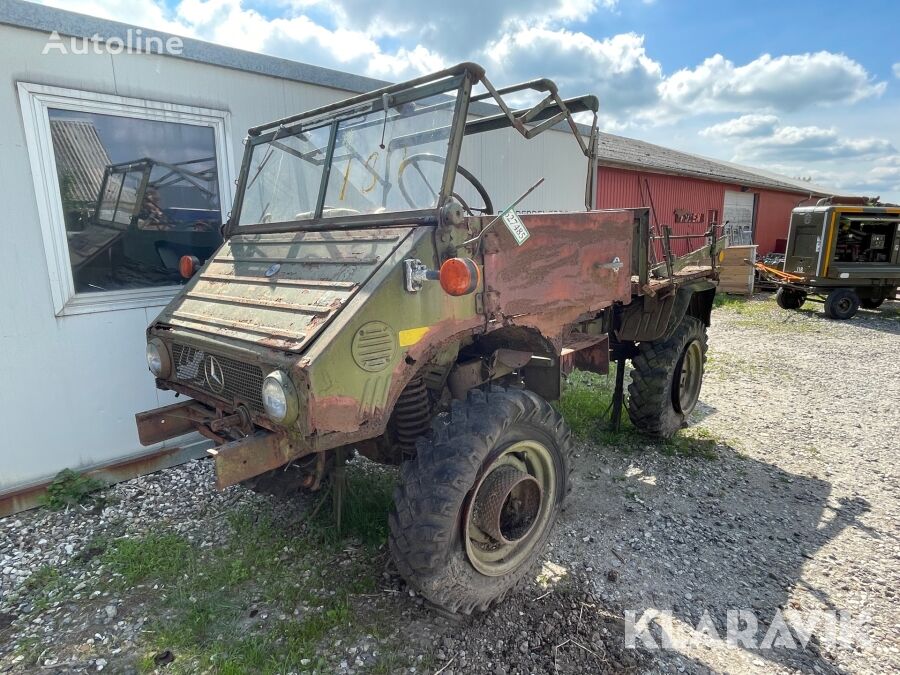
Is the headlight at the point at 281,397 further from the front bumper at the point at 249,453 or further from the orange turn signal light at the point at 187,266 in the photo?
the orange turn signal light at the point at 187,266

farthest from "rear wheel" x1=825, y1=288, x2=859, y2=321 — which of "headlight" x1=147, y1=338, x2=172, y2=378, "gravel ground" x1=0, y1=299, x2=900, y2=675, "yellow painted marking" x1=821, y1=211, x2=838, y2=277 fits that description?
"headlight" x1=147, y1=338, x2=172, y2=378

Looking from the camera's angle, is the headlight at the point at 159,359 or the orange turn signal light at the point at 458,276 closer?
the orange turn signal light at the point at 458,276

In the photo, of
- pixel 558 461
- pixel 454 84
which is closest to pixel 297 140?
pixel 454 84

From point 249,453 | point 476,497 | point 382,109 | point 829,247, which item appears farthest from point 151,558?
point 829,247

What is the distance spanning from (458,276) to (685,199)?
51.7 feet

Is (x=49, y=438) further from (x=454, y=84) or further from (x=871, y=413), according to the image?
(x=871, y=413)

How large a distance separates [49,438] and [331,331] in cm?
310

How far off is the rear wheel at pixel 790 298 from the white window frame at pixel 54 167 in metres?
12.2

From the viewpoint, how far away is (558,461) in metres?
3.16

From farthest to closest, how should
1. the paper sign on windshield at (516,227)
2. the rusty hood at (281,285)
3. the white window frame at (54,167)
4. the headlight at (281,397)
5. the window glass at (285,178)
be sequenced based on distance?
the white window frame at (54,167) → the window glass at (285,178) → the paper sign on windshield at (516,227) → the rusty hood at (281,285) → the headlight at (281,397)

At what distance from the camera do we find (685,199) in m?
16.2

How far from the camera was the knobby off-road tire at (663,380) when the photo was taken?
15.6 ft

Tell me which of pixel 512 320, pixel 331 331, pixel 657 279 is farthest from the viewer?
pixel 657 279

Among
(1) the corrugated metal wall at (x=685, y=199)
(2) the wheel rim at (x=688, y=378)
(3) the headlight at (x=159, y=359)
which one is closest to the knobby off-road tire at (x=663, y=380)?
(2) the wheel rim at (x=688, y=378)
